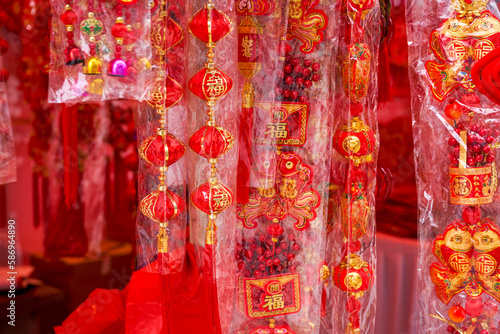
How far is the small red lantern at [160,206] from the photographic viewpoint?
2.31 feet

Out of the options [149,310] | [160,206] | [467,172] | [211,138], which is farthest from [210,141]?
[467,172]

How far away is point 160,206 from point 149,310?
228mm

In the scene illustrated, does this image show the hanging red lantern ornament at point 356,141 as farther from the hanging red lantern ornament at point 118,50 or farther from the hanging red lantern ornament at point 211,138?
the hanging red lantern ornament at point 118,50

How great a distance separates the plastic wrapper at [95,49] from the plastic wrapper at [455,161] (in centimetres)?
48

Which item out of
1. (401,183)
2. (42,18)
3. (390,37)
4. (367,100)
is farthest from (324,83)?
(42,18)

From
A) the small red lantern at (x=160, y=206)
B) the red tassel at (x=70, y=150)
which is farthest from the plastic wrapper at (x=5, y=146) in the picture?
the small red lantern at (x=160, y=206)

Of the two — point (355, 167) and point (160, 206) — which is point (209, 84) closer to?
point (160, 206)

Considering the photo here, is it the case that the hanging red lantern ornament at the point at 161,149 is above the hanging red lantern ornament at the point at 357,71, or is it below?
below

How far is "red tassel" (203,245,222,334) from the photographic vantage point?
732mm

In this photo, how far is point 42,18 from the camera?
872mm

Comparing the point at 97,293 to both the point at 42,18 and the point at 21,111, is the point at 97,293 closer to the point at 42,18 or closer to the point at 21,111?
the point at 21,111

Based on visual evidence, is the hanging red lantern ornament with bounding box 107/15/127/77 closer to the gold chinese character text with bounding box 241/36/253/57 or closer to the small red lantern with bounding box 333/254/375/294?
the gold chinese character text with bounding box 241/36/253/57

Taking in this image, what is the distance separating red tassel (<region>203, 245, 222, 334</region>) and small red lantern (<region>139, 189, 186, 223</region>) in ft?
0.27

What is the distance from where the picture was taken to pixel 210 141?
0.70 meters
